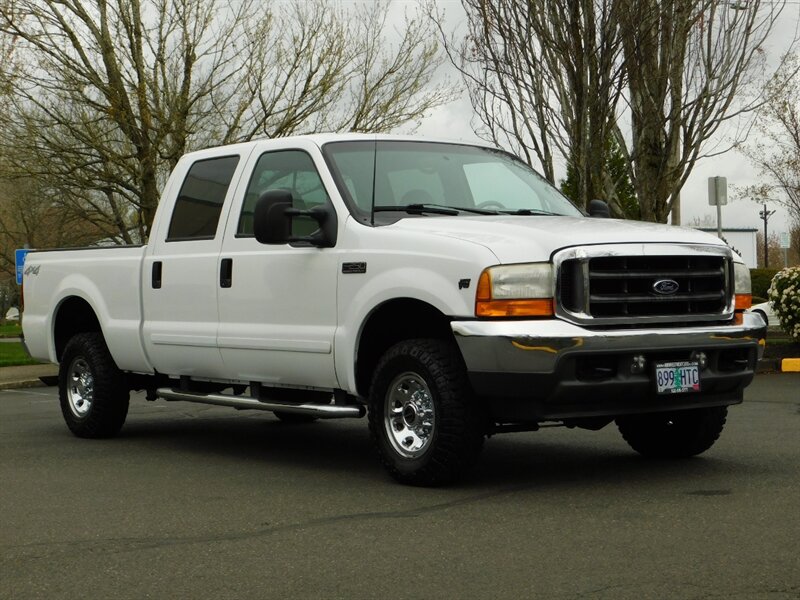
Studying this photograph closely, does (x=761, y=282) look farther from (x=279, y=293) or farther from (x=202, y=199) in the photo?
(x=279, y=293)

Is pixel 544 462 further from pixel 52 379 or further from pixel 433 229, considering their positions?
pixel 52 379

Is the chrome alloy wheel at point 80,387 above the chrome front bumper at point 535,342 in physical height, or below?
below

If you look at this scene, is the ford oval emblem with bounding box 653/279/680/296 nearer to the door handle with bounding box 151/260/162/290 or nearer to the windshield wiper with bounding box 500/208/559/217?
the windshield wiper with bounding box 500/208/559/217

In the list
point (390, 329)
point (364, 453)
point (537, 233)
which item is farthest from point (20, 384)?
point (537, 233)

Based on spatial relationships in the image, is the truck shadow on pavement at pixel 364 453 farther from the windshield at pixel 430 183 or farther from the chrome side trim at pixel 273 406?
the windshield at pixel 430 183

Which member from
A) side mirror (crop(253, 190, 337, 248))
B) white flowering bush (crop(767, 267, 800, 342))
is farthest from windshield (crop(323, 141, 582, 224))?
white flowering bush (crop(767, 267, 800, 342))

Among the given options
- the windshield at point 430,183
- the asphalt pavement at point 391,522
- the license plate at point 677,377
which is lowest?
the asphalt pavement at point 391,522

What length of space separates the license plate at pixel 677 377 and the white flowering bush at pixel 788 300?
10.2 meters

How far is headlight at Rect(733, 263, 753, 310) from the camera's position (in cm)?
784

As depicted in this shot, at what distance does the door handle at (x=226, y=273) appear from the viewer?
344 inches

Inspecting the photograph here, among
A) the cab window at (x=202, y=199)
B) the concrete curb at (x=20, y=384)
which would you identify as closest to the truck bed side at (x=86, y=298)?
the cab window at (x=202, y=199)

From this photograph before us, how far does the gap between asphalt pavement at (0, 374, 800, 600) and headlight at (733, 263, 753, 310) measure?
1.00 m

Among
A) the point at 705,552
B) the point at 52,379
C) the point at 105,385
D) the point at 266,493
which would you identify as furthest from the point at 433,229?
the point at 52,379

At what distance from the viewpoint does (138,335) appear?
31.7 feet
